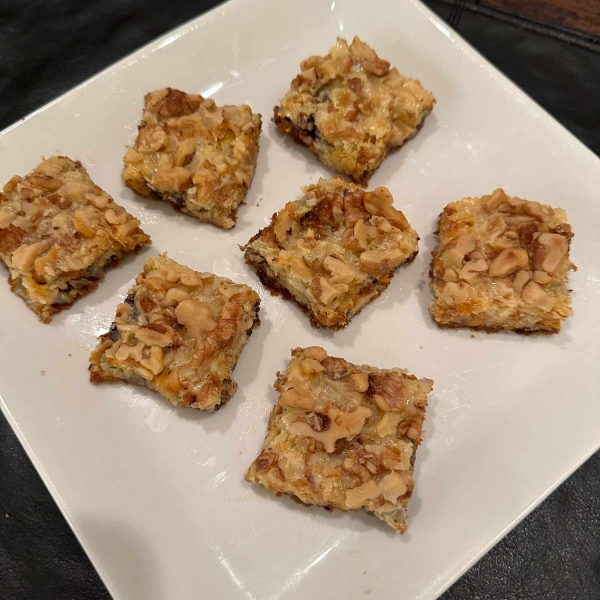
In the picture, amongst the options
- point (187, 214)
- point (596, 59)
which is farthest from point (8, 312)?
point (596, 59)

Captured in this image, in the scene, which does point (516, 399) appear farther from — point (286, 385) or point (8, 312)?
Result: point (8, 312)

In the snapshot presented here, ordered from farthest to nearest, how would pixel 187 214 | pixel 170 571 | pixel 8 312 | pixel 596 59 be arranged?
pixel 596 59, pixel 187 214, pixel 8 312, pixel 170 571

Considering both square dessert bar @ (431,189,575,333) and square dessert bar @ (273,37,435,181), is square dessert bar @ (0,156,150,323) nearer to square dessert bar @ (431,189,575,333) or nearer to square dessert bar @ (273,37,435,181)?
square dessert bar @ (273,37,435,181)

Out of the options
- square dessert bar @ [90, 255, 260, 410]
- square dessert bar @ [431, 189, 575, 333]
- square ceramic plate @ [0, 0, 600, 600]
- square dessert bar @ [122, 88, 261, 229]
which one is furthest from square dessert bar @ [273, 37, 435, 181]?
square dessert bar @ [90, 255, 260, 410]

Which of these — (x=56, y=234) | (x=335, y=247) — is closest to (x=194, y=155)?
(x=56, y=234)

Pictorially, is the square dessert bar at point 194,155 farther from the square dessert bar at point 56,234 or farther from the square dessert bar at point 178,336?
the square dessert bar at point 178,336

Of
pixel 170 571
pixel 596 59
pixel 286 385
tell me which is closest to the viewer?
pixel 170 571

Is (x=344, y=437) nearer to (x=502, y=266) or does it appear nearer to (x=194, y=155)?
(x=502, y=266)
